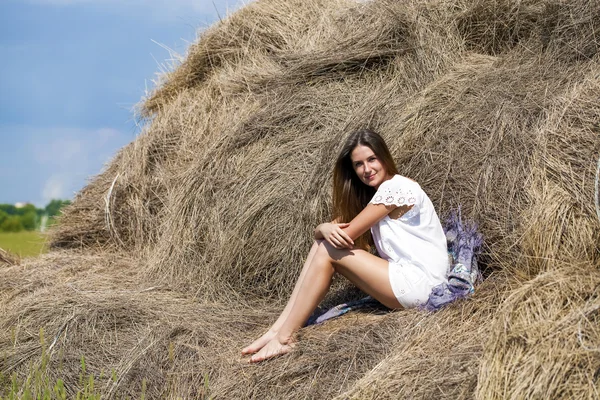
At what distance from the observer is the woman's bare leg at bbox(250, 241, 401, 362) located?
13.3 feet

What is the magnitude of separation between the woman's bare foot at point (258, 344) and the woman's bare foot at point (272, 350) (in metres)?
0.05

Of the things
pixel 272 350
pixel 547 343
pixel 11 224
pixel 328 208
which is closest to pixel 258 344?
pixel 272 350

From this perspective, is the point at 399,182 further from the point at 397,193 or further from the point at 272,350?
the point at 272,350

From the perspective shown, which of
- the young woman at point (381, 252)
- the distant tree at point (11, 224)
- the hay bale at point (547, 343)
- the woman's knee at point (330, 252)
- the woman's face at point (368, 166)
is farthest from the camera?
the distant tree at point (11, 224)

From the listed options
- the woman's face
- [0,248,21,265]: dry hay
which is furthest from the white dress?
[0,248,21,265]: dry hay

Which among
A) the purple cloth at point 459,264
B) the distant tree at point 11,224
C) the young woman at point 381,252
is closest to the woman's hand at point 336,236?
the young woman at point 381,252

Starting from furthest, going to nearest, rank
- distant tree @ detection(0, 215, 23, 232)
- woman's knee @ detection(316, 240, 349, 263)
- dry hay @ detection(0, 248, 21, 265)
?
distant tree @ detection(0, 215, 23, 232) → dry hay @ detection(0, 248, 21, 265) → woman's knee @ detection(316, 240, 349, 263)

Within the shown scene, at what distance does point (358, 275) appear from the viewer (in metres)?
4.13

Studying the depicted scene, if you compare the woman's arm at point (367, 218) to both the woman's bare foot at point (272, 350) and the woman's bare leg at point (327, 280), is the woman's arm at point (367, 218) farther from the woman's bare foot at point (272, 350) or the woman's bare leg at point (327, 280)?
the woman's bare foot at point (272, 350)

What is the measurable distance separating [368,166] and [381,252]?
510 mm

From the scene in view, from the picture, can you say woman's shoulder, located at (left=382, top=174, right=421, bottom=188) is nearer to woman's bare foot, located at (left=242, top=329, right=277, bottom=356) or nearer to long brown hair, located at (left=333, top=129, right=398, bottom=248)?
long brown hair, located at (left=333, top=129, right=398, bottom=248)

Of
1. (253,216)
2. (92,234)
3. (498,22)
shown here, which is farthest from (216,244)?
(498,22)

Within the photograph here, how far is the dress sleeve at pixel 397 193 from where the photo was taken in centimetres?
411

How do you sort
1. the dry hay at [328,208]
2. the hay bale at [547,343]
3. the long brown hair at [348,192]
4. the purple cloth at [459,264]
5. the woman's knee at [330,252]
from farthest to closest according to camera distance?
1. the long brown hair at [348,192]
2. the woman's knee at [330,252]
3. the purple cloth at [459,264]
4. the dry hay at [328,208]
5. the hay bale at [547,343]
